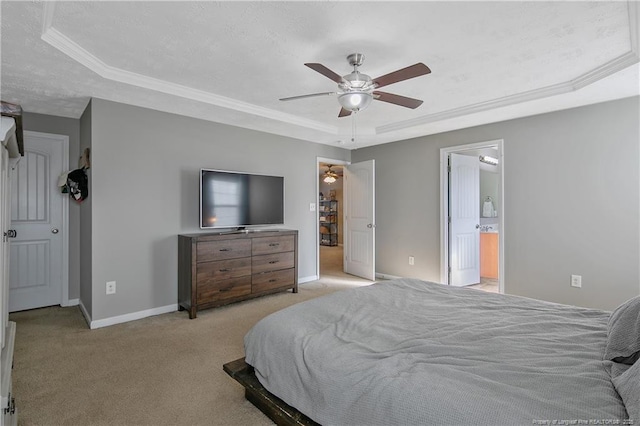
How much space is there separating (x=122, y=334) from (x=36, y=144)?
8.33ft

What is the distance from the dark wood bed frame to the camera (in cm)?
149

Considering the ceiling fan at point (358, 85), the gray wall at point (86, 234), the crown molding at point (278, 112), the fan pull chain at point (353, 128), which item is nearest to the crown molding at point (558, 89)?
the crown molding at point (278, 112)

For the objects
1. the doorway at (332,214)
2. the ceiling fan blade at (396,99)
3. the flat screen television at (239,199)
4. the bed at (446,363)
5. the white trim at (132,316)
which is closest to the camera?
the bed at (446,363)

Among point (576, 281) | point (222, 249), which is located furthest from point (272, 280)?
point (576, 281)

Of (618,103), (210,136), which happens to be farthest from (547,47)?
(210,136)

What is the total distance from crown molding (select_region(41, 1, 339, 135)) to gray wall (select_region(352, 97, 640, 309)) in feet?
8.36

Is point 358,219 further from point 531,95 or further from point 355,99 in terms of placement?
point 355,99

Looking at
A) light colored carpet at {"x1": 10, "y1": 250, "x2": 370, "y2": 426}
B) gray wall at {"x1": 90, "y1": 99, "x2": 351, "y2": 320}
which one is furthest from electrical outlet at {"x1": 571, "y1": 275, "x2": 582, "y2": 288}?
gray wall at {"x1": 90, "y1": 99, "x2": 351, "y2": 320}

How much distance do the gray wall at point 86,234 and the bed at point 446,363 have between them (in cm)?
238

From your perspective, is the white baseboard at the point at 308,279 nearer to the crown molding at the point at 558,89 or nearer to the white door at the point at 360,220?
the white door at the point at 360,220

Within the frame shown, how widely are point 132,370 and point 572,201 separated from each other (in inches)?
181

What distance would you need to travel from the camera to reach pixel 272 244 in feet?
13.9

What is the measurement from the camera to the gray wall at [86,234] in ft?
10.8

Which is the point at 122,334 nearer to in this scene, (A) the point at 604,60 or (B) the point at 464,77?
(B) the point at 464,77
